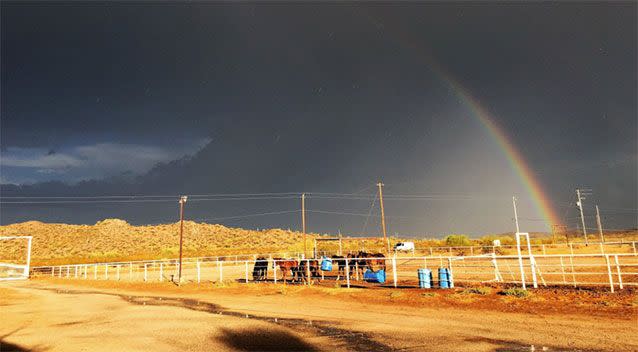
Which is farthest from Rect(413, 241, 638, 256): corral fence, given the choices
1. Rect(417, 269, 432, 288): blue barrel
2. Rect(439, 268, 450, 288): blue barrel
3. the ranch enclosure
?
Rect(417, 269, 432, 288): blue barrel

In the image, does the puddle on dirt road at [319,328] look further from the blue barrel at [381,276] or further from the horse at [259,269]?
the horse at [259,269]

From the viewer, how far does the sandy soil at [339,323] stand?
923 cm

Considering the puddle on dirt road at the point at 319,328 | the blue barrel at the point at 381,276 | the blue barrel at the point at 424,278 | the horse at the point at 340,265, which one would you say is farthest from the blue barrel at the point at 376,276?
the puddle on dirt road at the point at 319,328

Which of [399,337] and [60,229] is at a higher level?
[60,229]

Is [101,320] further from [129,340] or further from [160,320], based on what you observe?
[129,340]

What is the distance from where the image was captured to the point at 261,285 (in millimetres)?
23906

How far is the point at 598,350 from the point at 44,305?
2020cm

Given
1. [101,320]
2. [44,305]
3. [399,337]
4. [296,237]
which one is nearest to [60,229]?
[296,237]

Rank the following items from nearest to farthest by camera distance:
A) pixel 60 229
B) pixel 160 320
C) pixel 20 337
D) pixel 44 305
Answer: pixel 20 337 < pixel 160 320 < pixel 44 305 < pixel 60 229

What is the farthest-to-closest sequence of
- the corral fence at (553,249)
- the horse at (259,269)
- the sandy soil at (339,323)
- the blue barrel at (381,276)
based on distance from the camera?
the corral fence at (553,249) → the horse at (259,269) → the blue barrel at (381,276) → the sandy soil at (339,323)

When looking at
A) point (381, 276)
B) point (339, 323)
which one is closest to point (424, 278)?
point (381, 276)

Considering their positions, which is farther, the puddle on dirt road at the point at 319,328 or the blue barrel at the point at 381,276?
the blue barrel at the point at 381,276

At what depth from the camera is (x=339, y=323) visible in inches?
471

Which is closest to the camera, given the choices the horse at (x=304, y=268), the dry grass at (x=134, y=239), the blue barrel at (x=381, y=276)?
the blue barrel at (x=381, y=276)
